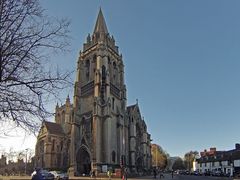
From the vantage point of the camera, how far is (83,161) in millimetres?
68000

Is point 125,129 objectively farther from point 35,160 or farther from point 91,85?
point 35,160

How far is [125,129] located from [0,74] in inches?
2560

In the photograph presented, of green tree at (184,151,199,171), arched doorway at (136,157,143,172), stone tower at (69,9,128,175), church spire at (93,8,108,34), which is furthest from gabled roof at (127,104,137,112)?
green tree at (184,151,199,171)

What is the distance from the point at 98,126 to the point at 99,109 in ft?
12.7

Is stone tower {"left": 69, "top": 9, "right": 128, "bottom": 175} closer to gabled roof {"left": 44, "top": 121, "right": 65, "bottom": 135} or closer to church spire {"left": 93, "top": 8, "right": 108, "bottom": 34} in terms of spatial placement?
church spire {"left": 93, "top": 8, "right": 108, "bottom": 34}

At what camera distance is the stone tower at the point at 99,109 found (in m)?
64.8

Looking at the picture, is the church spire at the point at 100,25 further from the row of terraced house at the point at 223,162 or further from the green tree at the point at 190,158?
the green tree at the point at 190,158

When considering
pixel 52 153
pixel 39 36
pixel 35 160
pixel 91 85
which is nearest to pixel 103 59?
pixel 91 85

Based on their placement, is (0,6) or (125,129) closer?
(0,6)

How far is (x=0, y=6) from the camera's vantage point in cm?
1059

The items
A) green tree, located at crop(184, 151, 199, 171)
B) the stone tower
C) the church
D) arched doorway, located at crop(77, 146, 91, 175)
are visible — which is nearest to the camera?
the stone tower

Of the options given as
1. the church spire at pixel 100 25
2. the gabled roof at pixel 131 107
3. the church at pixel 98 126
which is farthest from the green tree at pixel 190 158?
the church spire at pixel 100 25

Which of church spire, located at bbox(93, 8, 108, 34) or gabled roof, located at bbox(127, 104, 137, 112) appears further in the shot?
gabled roof, located at bbox(127, 104, 137, 112)

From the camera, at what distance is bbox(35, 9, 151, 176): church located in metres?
65.4
